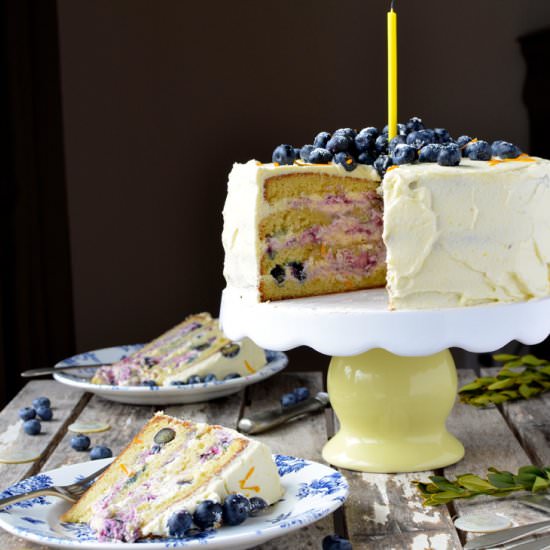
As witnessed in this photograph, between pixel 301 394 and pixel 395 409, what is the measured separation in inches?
23.9

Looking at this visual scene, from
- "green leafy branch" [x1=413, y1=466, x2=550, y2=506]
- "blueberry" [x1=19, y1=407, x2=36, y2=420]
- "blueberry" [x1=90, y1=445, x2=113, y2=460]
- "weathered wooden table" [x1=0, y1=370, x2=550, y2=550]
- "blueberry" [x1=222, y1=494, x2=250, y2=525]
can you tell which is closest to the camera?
"blueberry" [x1=222, y1=494, x2=250, y2=525]

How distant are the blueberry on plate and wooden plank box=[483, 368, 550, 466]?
82 cm

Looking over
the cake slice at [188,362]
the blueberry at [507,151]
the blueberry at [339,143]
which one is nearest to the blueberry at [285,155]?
the blueberry at [339,143]

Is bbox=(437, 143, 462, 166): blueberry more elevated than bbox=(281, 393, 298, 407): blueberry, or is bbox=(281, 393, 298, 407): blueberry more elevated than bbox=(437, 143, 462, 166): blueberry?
bbox=(437, 143, 462, 166): blueberry

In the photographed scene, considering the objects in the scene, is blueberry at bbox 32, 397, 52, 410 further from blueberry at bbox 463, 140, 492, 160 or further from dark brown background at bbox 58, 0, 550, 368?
dark brown background at bbox 58, 0, 550, 368

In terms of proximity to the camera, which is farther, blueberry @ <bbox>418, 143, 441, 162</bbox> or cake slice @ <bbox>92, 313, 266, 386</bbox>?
cake slice @ <bbox>92, 313, 266, 386</bbox>

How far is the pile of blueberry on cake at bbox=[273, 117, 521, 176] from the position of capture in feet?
8.23

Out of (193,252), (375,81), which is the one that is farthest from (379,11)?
(193,252)

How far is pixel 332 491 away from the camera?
80.4 inches

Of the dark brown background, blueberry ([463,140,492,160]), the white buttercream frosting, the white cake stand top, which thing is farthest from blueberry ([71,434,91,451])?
the dark brown background

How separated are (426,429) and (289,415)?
1.51 ft

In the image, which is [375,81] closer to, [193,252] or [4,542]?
[193,252]

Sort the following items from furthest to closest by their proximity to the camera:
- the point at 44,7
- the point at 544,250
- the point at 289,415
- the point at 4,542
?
the point at 44,7
the point at 289,415
the point at 544,250
the point at 4,542

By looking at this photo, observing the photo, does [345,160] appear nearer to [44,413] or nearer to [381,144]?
[381,144]
